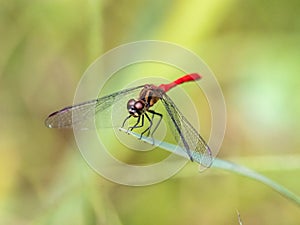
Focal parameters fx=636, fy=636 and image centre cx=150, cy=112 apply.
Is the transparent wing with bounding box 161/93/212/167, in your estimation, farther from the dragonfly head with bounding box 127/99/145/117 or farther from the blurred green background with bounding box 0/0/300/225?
the blurred green background with bounding box 0/0/300/225

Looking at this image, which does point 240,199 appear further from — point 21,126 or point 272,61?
point 21,126

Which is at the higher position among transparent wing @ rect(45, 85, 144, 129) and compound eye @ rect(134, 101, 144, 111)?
transparent wing @ rect(45, 85, 144, 129)

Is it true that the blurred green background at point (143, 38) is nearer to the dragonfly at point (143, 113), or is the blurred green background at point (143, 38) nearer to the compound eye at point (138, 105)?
the dragonfly at point (143, 113)

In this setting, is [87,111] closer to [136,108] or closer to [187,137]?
[136,108]

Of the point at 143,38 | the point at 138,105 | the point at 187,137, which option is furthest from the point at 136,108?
the point at 143,38

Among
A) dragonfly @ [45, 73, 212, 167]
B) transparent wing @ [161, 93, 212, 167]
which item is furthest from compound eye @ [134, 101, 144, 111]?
transparent wing @ [161, 93, 212, 167]

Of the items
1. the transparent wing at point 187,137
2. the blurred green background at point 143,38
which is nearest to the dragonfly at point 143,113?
the transparent wing at point 187,137

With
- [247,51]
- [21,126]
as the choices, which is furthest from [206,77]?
[21,126]
